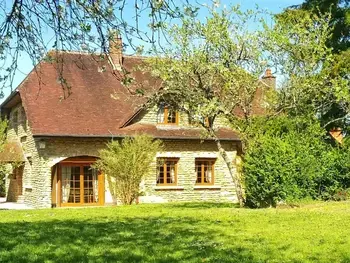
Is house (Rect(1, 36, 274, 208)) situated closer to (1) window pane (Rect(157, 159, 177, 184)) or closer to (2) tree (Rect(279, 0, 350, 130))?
(1) window pane (Rect(157, 159, 177, 184))

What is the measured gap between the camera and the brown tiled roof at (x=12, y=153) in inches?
1015

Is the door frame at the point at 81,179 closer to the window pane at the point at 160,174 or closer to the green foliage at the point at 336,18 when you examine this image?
the window pane at the point at 160,174

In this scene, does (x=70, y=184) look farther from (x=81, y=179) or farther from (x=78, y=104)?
(x=78, y=104)

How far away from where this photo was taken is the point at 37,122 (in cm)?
2408

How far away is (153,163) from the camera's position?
26109 mm

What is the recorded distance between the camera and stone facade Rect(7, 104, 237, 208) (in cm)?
2438

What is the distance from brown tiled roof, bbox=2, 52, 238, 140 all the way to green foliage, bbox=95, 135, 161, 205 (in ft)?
7.50

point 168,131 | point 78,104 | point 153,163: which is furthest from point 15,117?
point 168,131

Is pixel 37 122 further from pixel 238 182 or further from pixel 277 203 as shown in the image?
pixel 277 203

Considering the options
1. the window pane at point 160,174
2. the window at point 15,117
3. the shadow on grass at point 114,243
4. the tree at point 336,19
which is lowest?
the shadow on grass at point 114,243

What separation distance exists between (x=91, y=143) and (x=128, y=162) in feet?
12.6

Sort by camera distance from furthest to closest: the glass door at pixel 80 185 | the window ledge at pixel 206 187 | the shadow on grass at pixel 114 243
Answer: the window ledge at pixel 206 187
the glass door at pixel 80 185
the shadow on grass at pixel 114 243

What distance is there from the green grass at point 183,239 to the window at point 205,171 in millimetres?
12456

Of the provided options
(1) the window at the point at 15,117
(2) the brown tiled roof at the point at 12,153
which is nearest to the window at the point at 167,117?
(2) the brown tiled roof at the point at 12,153
